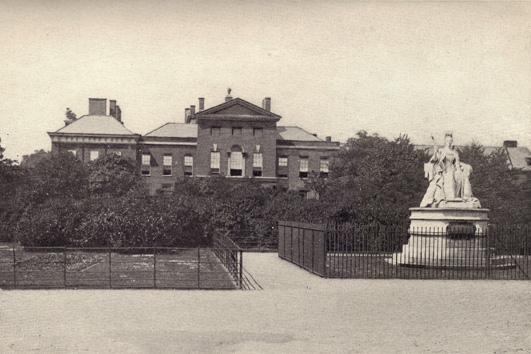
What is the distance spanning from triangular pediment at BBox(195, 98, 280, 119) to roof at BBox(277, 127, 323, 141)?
15.1 feet

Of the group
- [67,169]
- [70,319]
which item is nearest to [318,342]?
[70,319]

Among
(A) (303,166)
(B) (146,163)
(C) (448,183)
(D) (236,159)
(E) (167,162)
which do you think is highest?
(D) (236,159)

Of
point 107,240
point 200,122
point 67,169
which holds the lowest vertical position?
point 107,240

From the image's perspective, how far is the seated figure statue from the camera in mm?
20594

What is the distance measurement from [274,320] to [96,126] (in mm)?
55464

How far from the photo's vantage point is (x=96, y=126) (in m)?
62.2

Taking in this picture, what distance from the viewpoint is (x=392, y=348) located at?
27.1ft

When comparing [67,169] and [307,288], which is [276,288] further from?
[67,169]

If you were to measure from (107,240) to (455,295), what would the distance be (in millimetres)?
18403

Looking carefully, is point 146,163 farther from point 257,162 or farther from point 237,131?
point 257,162

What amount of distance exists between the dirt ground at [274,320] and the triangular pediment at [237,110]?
4581cm

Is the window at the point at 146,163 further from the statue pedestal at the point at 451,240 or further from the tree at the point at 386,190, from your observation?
the statue pedestal at the point at 451,240

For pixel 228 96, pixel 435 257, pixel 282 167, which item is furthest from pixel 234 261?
pixel 228 96

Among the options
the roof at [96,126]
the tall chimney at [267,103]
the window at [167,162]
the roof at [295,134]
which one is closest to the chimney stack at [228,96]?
the tall chimney at [267,103]
